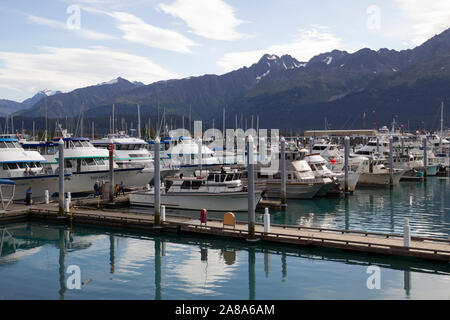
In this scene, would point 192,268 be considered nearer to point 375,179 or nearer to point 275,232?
point 275,232

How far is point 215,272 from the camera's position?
17.4 m

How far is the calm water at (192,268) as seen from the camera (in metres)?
15.1

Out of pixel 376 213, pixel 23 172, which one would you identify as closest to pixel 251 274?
pixel 376 213

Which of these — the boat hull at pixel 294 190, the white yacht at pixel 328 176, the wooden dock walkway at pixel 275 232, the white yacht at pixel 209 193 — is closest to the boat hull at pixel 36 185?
the wooden dock walkway at pixel 275 232

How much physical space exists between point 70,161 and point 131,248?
854 inches

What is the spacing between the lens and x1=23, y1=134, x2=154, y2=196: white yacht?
39219 mm

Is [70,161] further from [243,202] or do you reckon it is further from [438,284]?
[438,284]

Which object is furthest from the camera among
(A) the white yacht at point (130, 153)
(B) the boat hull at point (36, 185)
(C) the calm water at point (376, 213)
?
(A) the white yacht at point (130, 153)

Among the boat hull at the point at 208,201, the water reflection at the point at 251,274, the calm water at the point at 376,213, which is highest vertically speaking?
the boat hull at the point at 208,201

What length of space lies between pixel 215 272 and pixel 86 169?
26.7 metres

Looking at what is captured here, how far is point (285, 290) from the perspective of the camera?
1541 centimetres

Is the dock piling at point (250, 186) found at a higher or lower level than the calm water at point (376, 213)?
higher

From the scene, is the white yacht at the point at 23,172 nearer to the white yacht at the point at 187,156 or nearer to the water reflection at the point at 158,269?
the white yacht at the point at 187,156

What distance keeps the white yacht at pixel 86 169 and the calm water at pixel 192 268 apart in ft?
39.6
